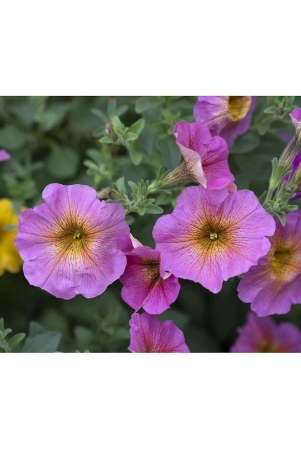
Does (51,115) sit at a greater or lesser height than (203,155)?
lesser

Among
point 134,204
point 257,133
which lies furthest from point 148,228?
point 257,133

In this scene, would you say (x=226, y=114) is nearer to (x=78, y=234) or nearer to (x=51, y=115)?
(x=78, y=234)

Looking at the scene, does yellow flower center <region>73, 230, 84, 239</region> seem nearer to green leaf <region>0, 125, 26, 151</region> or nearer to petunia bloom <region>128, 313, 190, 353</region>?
petunia bloom <region>128, 313, 190, 353</region>

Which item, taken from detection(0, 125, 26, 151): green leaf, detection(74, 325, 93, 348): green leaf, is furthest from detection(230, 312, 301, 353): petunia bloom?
detection(0, 125, 26, 151): green leaf

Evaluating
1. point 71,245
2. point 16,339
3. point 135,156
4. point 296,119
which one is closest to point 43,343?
point 16,339

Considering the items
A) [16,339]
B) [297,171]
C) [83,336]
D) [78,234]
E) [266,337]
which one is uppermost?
[297,171]

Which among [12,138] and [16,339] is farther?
[12,138]
